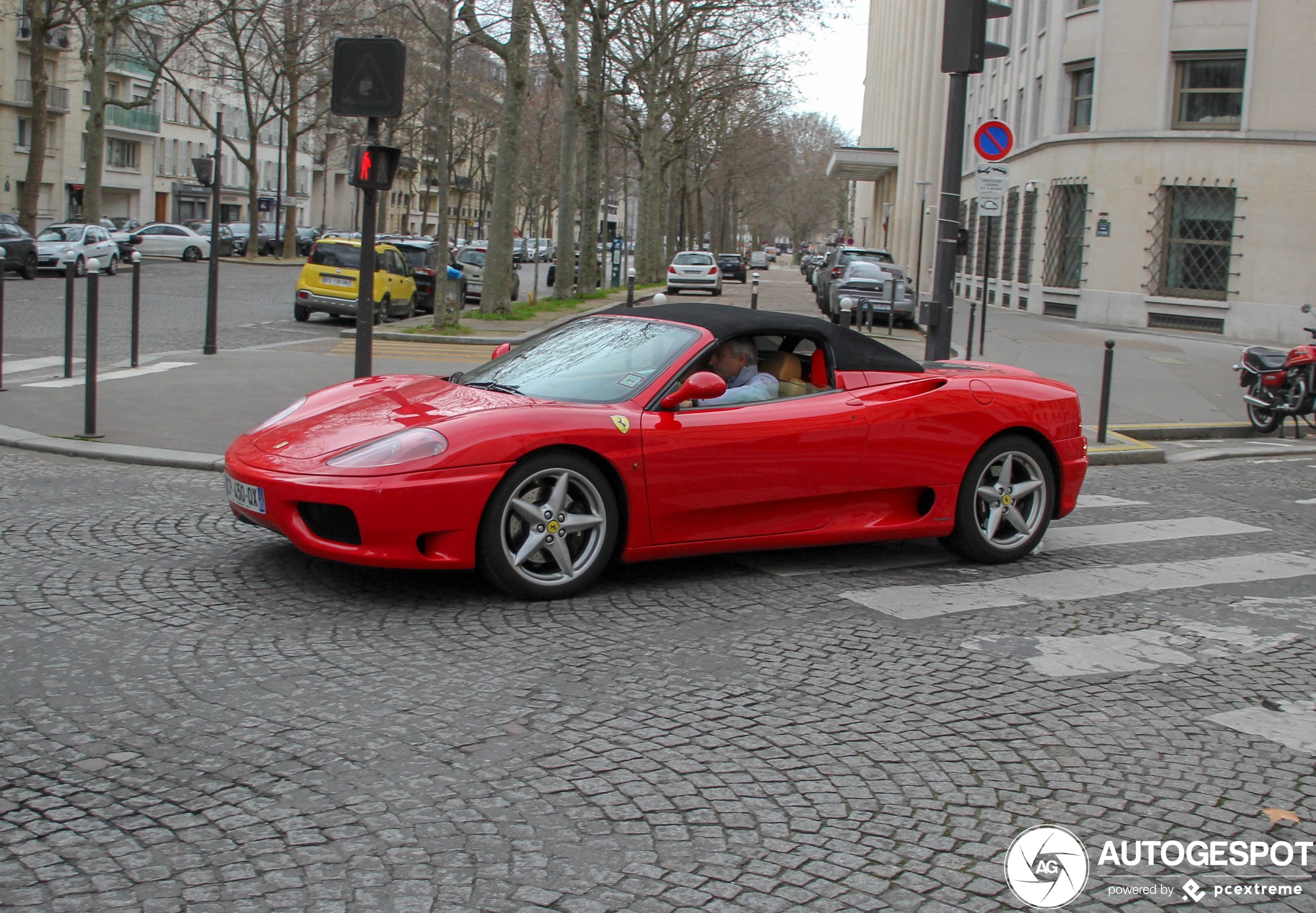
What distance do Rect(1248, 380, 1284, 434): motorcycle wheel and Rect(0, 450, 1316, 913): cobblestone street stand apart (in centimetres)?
786

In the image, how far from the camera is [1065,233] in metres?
34.1

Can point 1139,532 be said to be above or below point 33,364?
below

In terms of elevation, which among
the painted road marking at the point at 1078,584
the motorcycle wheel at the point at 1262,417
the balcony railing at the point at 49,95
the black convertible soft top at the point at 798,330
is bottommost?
the painted road marking at the point at 1078,584

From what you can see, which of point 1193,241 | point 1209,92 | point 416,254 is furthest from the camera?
point 1193,241

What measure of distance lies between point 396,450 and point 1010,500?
3.36m

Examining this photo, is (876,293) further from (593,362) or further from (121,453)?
(593,362)

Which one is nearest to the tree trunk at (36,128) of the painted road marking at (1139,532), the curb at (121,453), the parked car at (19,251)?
the parked car at (19,251)

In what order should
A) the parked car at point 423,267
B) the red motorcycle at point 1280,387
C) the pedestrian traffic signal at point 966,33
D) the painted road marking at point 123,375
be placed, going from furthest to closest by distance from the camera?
the parked car at point 423,267
the red motorcycle at point 1280,387
the painted road marking at point 123,375
the pedestrian traffic signal at point 966,33

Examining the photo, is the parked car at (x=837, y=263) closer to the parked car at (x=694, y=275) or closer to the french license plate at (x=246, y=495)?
the parked car at (x=694, y=275)

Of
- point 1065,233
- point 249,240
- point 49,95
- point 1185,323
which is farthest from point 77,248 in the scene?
point 49,95

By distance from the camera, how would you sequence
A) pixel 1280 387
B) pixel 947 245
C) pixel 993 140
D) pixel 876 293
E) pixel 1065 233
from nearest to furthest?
pixel 947 245
pixel 1280 387
pixel 993 140
pixel 876 293
pixel 1065 233

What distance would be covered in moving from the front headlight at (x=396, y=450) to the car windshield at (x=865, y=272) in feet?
78.5

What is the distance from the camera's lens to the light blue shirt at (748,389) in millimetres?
6301

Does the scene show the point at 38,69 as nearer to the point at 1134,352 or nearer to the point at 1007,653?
the point at 1134,352
